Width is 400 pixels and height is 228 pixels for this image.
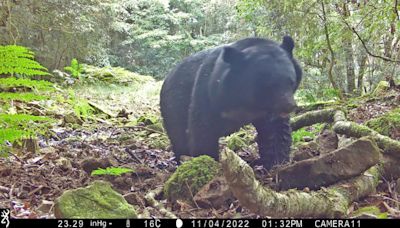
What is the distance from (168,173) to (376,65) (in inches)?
262

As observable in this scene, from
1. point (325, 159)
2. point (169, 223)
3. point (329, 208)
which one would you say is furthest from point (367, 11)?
point (169, 223)

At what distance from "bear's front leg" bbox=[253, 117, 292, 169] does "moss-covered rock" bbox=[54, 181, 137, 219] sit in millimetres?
2035

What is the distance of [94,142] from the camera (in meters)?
6.48

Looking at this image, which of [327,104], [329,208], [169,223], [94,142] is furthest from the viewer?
[327,104]

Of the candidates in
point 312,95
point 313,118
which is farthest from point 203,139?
point 312,95

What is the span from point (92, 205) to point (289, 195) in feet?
3.75

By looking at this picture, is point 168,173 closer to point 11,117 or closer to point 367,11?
point 11,117

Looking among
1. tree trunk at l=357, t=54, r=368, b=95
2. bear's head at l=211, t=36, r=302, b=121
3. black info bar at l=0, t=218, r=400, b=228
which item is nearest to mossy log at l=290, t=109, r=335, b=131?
bear's head at l=211, t=36, r=302, b=121

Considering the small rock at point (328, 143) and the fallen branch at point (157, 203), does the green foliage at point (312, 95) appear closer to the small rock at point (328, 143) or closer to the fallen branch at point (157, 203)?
the small rock at point (328, 143)

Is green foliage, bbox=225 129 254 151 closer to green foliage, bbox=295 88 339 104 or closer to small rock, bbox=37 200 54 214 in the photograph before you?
small rock, bbox=37 200 54 214

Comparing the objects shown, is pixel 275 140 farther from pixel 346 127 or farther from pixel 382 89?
pixel 382 89

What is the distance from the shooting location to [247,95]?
4238 millimetres

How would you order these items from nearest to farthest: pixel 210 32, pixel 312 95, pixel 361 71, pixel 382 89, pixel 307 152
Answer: pixel 307 152, pixel 382 89, pixel 312 95, pixel 361 71, pixel 210 32

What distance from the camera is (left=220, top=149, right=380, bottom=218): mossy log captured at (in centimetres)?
246
